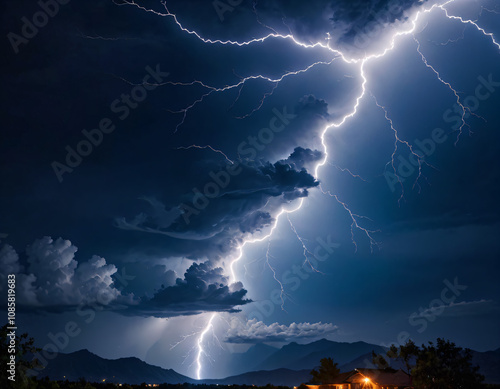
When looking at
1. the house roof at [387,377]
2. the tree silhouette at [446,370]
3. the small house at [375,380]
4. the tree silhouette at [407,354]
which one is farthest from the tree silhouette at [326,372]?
the tree silhouette at [446,370]

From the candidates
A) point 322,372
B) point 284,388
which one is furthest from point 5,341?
point 284,388

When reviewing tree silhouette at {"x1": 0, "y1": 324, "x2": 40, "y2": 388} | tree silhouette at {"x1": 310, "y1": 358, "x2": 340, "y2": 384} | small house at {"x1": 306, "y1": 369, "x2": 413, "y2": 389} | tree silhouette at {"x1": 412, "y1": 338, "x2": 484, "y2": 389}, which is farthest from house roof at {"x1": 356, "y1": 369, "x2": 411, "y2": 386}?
tree silhouette at {"x1": 0, "y1": 324, "x2": 40, "y2": 388}

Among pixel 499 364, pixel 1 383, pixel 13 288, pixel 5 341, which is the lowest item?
pixel 1 383

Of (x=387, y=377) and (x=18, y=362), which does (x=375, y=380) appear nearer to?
(x=387, y=377)

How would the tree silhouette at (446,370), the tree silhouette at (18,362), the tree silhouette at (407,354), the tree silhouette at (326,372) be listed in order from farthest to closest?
the tree silhouette at (326,372) < the tree silhouette at (407,354) < the tree silhouette at (446,370) < the tree silhouette at (18,362)

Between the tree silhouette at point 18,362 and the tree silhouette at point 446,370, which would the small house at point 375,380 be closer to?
the tree silhouette at point 446,370

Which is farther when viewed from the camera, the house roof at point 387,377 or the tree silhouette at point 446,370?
the house roof at point 387,377

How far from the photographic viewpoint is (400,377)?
35344mm

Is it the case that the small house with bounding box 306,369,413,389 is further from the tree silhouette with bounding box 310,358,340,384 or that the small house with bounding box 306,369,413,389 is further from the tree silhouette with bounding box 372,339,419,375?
the tree silhouette with bounding box 310,358,340,384

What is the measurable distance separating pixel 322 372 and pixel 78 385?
27.7 metres

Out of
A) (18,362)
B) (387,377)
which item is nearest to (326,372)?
(387,377)

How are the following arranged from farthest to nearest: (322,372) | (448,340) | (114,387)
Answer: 1. (322,372)
2. (114,387)
3. (448,340)

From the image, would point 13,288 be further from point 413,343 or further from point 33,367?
point 413,343

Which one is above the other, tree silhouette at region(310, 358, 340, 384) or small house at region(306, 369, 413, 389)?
tree silhouette at region(310, 358, 340, 384)
